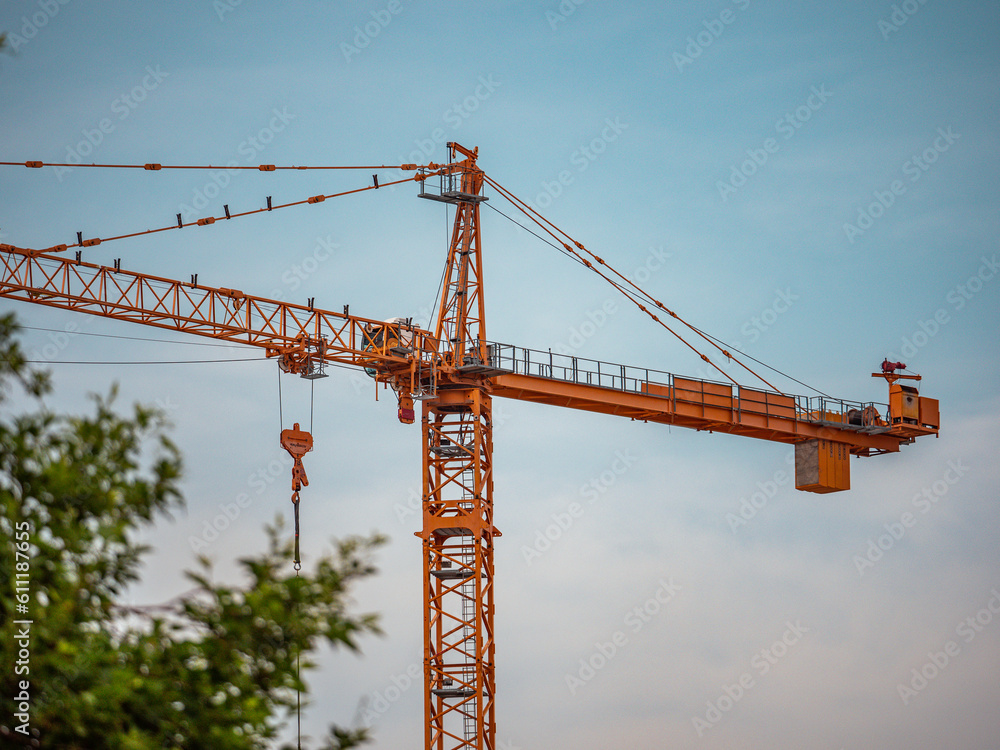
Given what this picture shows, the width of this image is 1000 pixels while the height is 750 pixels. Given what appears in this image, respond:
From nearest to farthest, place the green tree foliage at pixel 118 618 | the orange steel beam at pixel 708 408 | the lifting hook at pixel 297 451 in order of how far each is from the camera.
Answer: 1. the green tree foliage at pixel 118 618
2. the lifting hook at pixel 297 451
3. the orange steel beam at pixel 708 408

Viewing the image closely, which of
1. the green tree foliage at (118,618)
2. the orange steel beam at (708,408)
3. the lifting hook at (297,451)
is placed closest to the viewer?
the green tree foliage at (118,618)

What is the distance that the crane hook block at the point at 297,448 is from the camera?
2073 inches

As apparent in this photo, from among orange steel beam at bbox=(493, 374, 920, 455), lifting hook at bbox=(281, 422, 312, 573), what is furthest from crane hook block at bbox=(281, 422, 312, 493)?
orange steel beam at bbox=(493, 374, 920, 455)

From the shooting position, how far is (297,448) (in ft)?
176

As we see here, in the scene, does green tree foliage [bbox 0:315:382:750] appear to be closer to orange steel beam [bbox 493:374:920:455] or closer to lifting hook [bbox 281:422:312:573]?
lifting hook [bbox 281:422:312:573]

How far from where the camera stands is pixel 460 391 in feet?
210

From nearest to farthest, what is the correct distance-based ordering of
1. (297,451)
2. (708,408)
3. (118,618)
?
(118,618), (297,451), (708,408)

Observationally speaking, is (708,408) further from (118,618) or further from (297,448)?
(118,618)

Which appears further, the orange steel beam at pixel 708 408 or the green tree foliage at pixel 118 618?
the orange steel beam at pixel 708 408

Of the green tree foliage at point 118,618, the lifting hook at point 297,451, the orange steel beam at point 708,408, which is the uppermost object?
the orange steel beam at point 708,408

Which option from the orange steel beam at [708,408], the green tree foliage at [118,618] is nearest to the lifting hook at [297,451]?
the orange steel beam at [708,408]

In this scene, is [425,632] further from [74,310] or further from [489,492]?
[74,310]

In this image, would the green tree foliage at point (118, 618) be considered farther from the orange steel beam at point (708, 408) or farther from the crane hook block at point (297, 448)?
the orange steel beam at point (708, 408)

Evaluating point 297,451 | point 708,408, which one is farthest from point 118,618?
point 708,408
